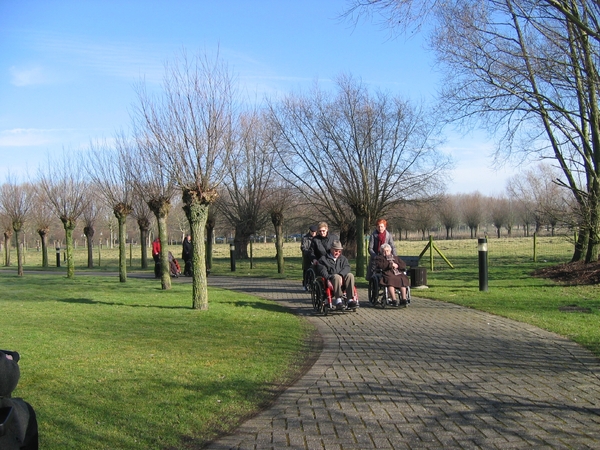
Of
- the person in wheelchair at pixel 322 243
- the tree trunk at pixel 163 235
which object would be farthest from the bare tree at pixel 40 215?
the person in wheelchair at pixel 322 243

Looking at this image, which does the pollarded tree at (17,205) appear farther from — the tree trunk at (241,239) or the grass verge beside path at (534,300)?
the grass verge beside path at (534,300)

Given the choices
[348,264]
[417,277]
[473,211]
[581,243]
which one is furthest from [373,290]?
[473,211]

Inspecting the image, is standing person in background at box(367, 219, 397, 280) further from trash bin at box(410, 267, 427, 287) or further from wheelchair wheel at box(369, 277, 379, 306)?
trash bin at box(410, 267, 427, 287)

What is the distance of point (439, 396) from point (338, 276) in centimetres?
630

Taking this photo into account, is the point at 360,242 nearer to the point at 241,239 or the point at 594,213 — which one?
the point at 594,213

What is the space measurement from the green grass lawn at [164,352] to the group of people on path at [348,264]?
48.8 inches

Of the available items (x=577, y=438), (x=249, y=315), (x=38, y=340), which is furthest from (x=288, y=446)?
(x=249, y=315)

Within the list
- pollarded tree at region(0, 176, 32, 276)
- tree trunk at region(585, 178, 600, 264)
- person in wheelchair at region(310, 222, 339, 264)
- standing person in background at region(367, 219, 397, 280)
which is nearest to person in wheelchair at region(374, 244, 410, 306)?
standing person in background at region(367, 219, 397, 280)

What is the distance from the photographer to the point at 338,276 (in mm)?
12008

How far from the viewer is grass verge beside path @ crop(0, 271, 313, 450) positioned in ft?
16.2

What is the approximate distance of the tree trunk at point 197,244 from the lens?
12984 mm

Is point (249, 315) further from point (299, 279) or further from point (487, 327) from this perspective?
point (299, 279)

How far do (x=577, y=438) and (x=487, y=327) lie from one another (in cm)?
539

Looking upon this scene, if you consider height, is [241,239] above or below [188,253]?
above
